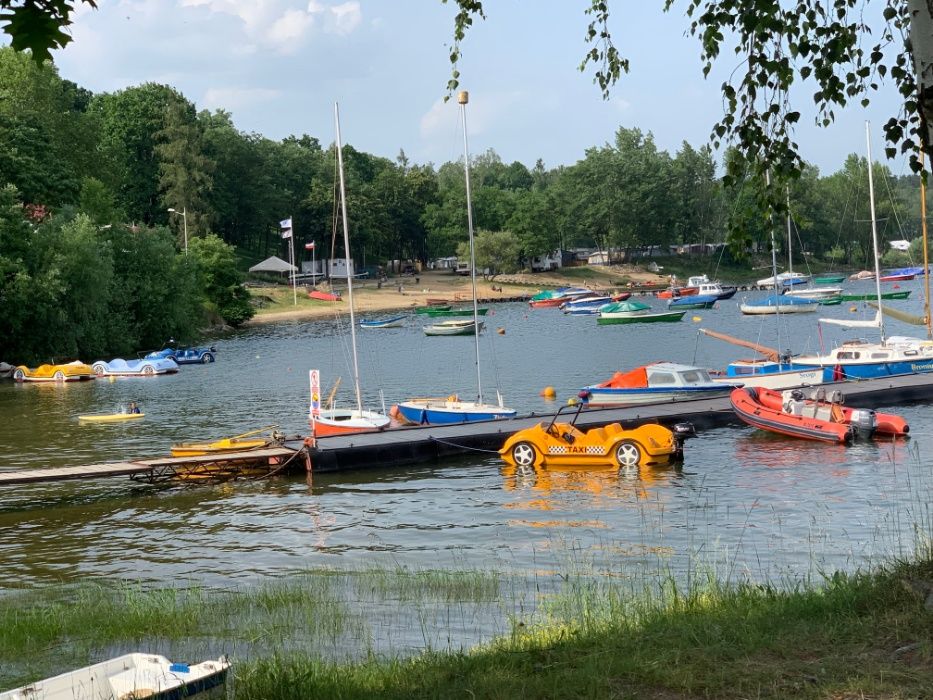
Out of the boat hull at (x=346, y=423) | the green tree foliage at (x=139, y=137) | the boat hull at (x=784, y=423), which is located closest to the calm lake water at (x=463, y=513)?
the boat hull at (x=784, y=423)

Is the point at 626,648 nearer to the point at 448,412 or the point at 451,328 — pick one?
the point at 448,412

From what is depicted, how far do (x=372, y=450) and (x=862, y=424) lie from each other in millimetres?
14204

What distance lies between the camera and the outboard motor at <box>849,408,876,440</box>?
1191 inches

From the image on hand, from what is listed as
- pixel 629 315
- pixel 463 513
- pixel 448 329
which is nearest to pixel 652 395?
pixel 463 513

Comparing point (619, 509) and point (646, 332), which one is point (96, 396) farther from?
point (646, 332)

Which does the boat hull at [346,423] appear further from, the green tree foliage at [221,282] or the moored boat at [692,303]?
the moored boat at [692,303]

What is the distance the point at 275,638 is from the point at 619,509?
1194 centimetres

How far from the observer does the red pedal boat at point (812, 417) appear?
30.3m

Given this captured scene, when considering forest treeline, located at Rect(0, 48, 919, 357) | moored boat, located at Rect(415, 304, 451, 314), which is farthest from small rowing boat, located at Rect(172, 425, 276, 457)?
moored boat, located at Rect(415, 304, 451, 314)

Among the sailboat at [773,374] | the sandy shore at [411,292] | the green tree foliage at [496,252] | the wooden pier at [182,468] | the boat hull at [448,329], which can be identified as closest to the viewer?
the wooden pier at [182,468]

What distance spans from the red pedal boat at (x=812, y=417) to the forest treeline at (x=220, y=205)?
59.2 feet

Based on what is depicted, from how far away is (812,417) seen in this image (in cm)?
3128

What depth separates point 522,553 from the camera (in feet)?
62.4

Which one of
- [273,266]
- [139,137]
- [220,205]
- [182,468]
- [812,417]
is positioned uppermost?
[139,137]
